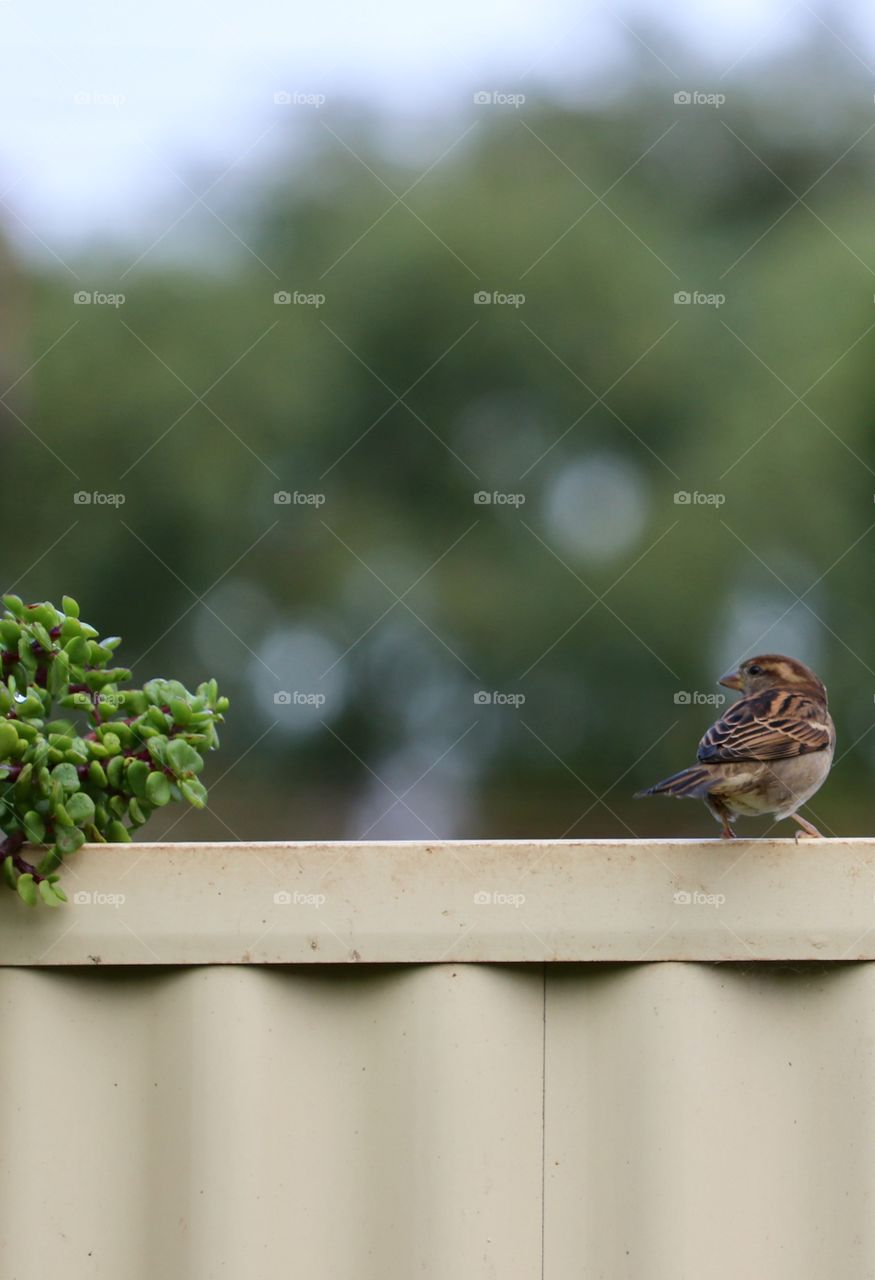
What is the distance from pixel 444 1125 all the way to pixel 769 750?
1.94 feet

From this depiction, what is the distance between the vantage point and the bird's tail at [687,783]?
4.42 feet

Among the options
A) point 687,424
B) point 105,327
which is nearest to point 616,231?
point 687,424

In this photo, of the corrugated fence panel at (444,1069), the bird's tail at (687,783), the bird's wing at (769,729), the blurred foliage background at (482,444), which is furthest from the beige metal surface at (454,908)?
the blurred foliage background at (482,444)

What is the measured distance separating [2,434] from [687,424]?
17.0 ft

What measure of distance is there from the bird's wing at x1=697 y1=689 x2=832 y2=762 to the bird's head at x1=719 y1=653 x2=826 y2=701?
0.02m

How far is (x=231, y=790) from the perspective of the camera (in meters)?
9.23

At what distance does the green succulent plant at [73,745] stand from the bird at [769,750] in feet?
1.71

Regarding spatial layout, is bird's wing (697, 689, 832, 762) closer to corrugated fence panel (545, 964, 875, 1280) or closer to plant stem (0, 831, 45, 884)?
corrugated fence panel (545, 964, 875, 1280)

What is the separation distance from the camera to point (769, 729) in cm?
149

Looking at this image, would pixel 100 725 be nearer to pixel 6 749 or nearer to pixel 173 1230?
pixel 6 749

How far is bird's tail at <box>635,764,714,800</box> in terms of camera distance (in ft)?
4.42

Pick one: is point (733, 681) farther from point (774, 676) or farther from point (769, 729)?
point (769, 729)

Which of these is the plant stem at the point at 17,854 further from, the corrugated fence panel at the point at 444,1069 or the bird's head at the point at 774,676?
the bird's head at the point at 774,676

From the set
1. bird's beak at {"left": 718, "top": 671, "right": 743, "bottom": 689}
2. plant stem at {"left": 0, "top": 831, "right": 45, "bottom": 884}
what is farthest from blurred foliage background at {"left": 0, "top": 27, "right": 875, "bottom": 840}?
plant stem at {"left": 0, "top": 831, "right": 45, "bottom": 884}
